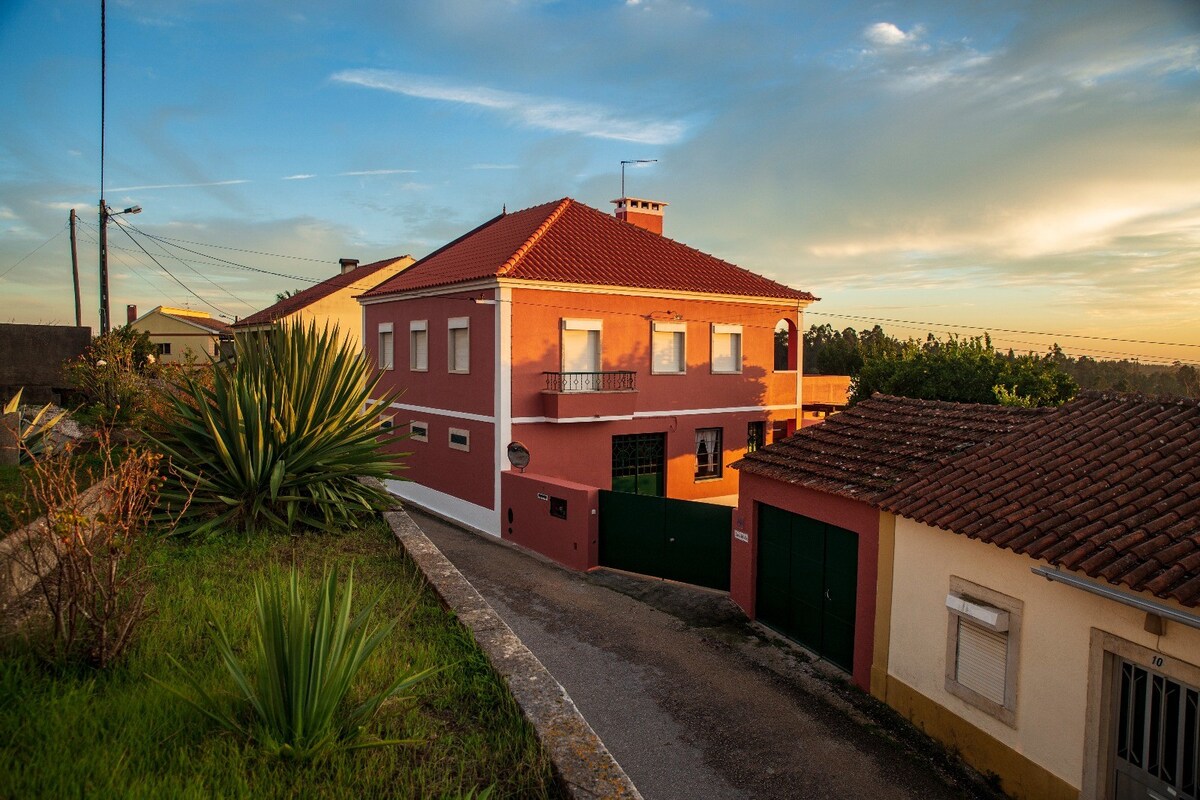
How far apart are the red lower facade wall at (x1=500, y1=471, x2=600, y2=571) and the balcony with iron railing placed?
1950mm

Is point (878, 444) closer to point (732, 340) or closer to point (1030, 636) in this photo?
point (1030, 636)

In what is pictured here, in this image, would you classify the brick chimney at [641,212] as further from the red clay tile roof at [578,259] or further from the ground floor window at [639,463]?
the ground floor window at [639,463]

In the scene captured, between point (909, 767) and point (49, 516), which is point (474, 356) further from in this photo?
point (49, 516)

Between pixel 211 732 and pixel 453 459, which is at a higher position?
pixel 211 732

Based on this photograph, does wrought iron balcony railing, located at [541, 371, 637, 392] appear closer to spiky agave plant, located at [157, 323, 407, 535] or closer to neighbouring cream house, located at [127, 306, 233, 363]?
spiky agave plant, located at [157, 323, 407, 535]

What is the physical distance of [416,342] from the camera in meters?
23.7

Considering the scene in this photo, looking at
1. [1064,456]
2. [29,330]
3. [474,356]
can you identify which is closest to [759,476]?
[1064,456]

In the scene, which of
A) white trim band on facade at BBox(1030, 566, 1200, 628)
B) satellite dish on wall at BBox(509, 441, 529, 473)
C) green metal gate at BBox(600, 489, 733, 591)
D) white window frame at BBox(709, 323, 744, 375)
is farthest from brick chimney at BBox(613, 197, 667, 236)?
white trim band on facade at BBox(1030, 566, 1200, 628)

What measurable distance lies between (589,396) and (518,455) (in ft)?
8.09

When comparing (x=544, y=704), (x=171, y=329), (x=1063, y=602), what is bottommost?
(x=1063, y=602)

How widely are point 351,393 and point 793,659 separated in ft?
24.8

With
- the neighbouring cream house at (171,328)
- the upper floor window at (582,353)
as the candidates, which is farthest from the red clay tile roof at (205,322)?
the upper floor window at (582,353)

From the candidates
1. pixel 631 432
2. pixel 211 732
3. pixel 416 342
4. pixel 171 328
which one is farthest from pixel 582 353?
pixel 171 328

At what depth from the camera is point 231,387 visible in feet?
26.8
